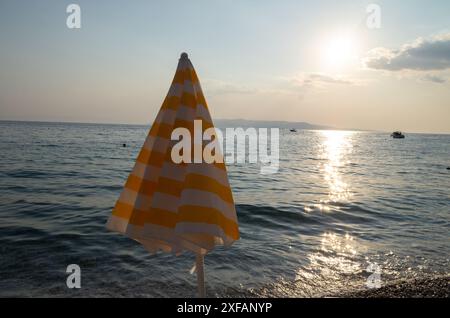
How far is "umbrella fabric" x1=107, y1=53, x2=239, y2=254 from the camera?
319 cm

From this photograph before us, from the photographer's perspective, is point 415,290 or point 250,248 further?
point 250,248

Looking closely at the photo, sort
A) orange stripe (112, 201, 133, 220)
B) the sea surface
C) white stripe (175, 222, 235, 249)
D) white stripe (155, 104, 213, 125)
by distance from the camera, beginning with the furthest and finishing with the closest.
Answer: the sea surface → orange stripe (112, 201, 133, 220) → white stripe (155, 104, 213, 125) → white stripe (175, 222, 235, 249)

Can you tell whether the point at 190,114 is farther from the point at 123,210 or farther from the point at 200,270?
the point at 200,270

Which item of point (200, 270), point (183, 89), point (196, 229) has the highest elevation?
point (183, 89)

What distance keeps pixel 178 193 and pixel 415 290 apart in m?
5.84

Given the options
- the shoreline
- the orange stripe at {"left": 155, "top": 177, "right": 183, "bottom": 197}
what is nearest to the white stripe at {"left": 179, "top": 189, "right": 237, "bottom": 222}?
the orange stripe at {"left": 155, "top": 177, "right": 183, "bottom": 197}

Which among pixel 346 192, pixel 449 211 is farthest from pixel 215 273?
pixel 346 192

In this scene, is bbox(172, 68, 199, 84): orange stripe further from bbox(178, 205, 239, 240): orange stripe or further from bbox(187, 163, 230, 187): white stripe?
bbox(178, 205, 239, 240): orange stripe

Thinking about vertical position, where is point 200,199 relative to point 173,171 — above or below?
below

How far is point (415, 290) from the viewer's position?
261 inches

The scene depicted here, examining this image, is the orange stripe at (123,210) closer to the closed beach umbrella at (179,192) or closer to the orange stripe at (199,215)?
the closed beach umbrella at (179,192)

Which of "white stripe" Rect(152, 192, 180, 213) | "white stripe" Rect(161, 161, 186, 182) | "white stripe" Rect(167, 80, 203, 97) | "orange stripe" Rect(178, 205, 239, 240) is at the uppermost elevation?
"white stripe" Rect(167, 80, 203, 97)

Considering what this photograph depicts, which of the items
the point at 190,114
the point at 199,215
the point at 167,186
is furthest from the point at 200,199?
the point at 190,114
